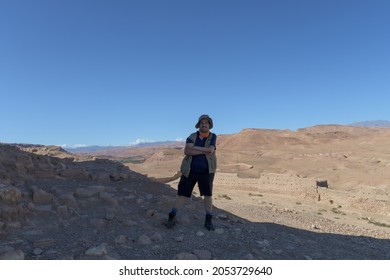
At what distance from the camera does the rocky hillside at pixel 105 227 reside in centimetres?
417

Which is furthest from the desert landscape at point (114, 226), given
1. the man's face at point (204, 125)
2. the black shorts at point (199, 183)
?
the man's face at point (204, 125)

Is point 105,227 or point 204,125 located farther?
point 204,125

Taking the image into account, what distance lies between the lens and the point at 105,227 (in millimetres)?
4883

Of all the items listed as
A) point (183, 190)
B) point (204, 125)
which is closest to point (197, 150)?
point (204, 125)

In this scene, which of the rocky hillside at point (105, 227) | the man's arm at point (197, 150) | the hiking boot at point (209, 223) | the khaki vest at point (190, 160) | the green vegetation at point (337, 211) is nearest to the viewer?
the rocky hillside at point (105, 227)

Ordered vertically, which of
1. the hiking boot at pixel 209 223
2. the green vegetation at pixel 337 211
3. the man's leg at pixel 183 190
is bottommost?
the green vegetation at pixel 337 211

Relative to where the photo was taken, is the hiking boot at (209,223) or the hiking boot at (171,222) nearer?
the hiking boot at (171,222)

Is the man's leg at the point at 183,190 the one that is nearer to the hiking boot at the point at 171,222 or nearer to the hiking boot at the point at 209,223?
the hiking boot at the point at 171,222

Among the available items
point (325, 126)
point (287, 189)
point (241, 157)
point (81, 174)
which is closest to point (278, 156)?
point (241, 157)

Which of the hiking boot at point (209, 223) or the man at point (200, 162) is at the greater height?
the man at point (200, 162)

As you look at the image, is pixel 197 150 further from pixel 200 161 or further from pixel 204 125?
pixel 204 125

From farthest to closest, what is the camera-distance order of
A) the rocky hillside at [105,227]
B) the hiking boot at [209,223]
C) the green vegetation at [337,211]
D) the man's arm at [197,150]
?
the green vegetation at [337,211] → the hiking boot at [209,223] → the man's arm at [197,150] → the rocky hillside at [105,227]

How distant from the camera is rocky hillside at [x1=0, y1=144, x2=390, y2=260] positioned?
417 cm
